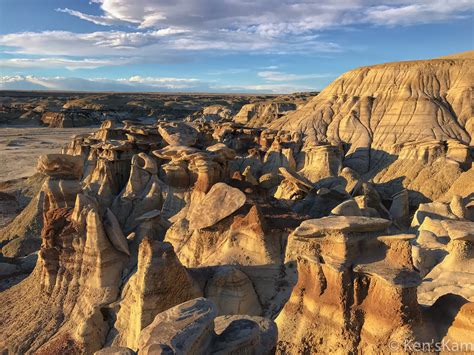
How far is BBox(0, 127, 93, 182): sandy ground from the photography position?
4650 cm

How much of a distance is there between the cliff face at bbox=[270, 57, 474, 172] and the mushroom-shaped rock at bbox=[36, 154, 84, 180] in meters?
26.3

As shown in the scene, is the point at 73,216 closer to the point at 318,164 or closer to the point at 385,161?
the point at 318,164

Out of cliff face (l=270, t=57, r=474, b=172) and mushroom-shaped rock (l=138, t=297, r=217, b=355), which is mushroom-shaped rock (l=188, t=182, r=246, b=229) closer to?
mushroom-shaped rock (l=138, t=297, r=217, b=355)

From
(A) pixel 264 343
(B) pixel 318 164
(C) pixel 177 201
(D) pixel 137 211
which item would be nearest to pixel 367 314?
(A) pixel 264 343

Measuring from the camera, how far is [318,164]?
1217 inches

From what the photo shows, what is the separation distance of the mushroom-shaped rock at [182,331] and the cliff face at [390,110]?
31404mm

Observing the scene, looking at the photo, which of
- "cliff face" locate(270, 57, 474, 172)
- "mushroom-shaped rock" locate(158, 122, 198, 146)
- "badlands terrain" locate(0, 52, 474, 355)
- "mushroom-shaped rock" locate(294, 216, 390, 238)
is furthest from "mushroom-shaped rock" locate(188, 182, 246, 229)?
"cliff face" locate(270, 57, 474, 172)

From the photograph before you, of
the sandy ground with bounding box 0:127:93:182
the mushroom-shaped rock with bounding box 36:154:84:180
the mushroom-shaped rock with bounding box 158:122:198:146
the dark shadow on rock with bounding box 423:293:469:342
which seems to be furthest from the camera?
the sandy ground with bounding box 0:127:93:182

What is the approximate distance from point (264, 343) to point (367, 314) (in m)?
1.81

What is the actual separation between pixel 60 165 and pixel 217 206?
19.2 feet

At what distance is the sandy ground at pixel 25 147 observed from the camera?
153ft

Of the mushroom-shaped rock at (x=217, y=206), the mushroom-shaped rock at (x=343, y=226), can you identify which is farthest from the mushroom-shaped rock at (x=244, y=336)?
the mushroom-shaped rock at (x=217, y=206)

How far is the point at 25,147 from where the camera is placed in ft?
212

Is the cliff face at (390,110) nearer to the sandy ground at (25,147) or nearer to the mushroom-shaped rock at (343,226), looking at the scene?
the mushroom-shaped rock at (343,226)
